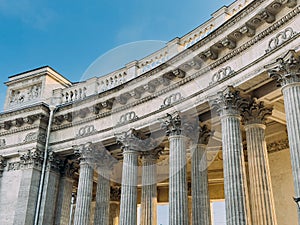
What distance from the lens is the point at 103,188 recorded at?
80.7 feet

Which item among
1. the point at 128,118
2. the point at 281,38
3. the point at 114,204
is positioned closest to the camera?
the point at 281,38

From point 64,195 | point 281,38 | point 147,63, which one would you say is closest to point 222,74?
point 281,38

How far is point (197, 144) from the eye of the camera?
2042cm

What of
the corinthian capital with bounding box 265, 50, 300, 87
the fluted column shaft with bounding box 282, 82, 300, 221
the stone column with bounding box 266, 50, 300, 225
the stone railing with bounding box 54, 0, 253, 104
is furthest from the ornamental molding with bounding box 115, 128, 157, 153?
the fluted column shaft with bounding box 282, 82, 300, 221

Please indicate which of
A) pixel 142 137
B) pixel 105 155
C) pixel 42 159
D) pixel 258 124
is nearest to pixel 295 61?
pixel 258 124

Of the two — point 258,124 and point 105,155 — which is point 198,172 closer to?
point 258,124

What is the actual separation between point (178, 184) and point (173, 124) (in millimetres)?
2939

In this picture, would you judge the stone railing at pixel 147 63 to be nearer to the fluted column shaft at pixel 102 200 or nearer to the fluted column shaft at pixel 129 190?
the fluted column shaft at pixel 129 190

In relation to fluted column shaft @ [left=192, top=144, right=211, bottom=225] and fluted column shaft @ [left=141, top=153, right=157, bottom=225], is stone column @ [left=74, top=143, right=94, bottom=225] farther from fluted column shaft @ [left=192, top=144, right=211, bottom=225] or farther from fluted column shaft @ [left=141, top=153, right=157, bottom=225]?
fluted column shaft @ [left=192, top=144, right=211, bottom=225]

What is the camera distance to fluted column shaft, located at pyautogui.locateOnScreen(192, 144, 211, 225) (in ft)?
61.4

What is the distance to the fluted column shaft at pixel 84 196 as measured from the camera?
2253 centimetres

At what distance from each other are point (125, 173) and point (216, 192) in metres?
10.3

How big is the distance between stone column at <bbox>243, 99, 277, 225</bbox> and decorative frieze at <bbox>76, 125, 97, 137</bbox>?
30.6 ft

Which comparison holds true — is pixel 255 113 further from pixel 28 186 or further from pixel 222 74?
pixel 28 186
